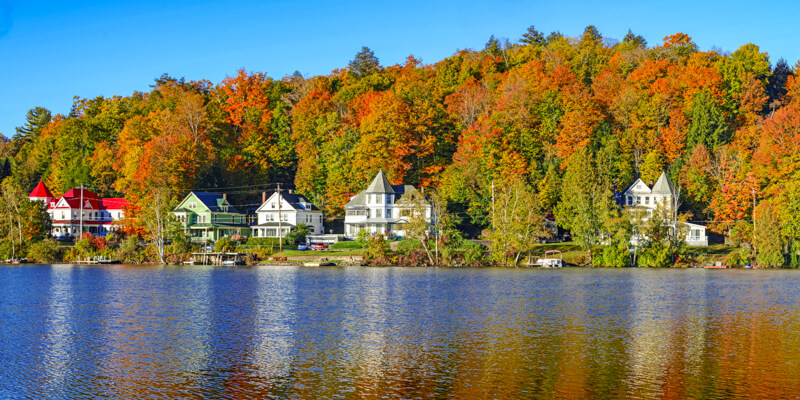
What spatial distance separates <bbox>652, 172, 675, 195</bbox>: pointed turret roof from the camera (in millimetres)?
102562

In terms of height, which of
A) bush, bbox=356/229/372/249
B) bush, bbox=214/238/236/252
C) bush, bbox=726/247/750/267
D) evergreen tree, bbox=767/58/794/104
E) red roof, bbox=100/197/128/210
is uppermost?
evergreen tree, bbox=767/58/794/104

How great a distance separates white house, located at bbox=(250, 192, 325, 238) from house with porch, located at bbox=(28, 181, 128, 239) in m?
30.1

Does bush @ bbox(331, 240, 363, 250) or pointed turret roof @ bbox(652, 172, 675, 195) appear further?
pointed turret roof @ bbox(652, 172, 675, 195)

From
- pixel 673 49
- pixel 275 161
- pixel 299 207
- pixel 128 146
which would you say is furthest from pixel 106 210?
pixel 673 49

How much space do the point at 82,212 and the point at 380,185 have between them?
5734cm

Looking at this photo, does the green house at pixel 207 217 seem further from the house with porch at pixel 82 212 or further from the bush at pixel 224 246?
the house with porch at pixel 82 212

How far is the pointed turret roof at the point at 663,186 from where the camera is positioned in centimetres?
10256

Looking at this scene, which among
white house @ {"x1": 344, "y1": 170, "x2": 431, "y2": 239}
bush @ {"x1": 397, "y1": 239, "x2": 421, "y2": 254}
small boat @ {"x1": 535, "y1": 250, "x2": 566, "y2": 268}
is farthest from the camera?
white house @ {"x1": 344, "y1": 170, "x2": 431, "y2": 239}

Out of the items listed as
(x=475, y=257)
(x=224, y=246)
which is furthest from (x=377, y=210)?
(x=475, y=257)

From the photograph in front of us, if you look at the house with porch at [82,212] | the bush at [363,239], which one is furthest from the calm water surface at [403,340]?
the house with porch at [82,212]

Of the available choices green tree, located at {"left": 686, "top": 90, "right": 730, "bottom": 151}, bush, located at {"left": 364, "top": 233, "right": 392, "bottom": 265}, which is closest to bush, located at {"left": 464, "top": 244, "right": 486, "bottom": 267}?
bush, located at {"left": 364, "top": 233, "right": 392, "bottom": 265}

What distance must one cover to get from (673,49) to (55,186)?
126 metres

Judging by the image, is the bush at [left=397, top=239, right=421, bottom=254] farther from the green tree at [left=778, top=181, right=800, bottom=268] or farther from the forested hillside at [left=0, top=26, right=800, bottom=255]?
the green tree at [left=778, top=181, right=800, bottom=268]

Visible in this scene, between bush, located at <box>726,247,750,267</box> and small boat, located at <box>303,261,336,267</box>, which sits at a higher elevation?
bush, located at <box>726,247,750,267</box>
